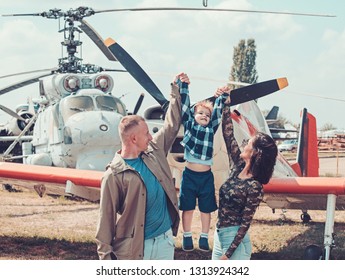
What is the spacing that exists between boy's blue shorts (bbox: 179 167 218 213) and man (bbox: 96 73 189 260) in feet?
2.36

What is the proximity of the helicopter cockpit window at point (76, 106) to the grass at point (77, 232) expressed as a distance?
6.06ft

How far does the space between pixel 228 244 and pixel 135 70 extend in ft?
8.50

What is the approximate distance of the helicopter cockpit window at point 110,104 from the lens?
10789 mm

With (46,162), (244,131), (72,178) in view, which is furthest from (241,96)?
(46,162)

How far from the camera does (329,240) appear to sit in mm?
5824

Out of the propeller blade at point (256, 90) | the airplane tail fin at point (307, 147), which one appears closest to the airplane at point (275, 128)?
the airplane tail fin at point (307, 147)

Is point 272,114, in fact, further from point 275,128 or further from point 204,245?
point 204,245

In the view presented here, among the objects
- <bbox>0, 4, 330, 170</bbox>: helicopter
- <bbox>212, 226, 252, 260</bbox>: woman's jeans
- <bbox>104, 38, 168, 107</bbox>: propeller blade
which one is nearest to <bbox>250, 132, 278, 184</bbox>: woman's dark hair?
<bbox>212, 226, 252, 260</bbox>: woman's jeans

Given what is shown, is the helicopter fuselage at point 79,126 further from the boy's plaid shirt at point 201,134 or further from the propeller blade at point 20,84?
the boy's plaid shirt at point 201,134

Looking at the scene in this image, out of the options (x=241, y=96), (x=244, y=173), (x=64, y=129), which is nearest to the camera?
(x=244, y=173)

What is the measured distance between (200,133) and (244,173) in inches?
28.0

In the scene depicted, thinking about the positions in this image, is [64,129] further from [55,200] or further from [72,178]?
[72,178]

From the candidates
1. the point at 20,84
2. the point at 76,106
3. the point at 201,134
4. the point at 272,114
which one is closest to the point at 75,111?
the point at 76,106

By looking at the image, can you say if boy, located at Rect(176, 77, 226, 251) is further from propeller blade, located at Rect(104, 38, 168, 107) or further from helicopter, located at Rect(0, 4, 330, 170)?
helicopter, located at Rect(0, 4, 330, 170)
